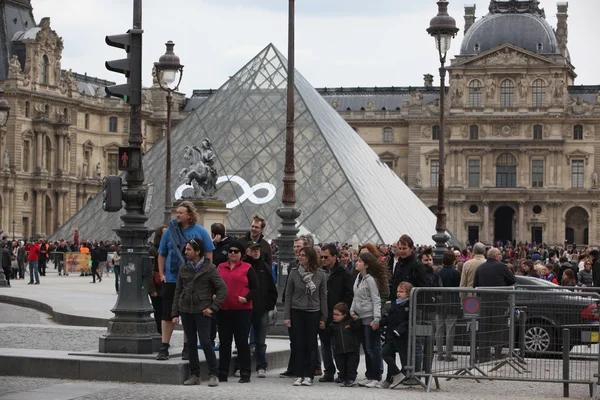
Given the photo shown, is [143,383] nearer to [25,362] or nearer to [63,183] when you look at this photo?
[25,362]

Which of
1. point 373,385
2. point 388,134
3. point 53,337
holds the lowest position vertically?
point 373,385

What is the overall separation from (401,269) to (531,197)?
77136 millimetres

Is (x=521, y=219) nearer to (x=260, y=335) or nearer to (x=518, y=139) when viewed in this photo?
(x=518, y=139)

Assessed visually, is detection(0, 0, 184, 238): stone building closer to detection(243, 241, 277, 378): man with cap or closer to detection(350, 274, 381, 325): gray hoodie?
detection(243, 241, 277, 378): man with cap

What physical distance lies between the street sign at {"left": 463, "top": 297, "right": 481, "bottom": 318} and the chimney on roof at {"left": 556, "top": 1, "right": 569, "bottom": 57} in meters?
83.8

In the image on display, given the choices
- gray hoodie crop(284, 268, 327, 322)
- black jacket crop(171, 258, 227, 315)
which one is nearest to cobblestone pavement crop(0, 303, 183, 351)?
gray hoodie crop(284, 268, 327, 322)

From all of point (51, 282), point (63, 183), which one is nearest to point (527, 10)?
point (63, 183)

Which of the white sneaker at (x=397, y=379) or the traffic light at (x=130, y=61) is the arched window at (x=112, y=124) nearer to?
the traffic light at (x=130, y=61)

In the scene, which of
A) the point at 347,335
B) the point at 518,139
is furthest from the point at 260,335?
the point at 518,139

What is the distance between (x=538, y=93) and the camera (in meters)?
89.8

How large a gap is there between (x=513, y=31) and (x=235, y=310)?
78918 mm

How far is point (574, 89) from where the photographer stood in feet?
307

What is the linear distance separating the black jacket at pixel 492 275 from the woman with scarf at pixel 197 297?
4.65 m

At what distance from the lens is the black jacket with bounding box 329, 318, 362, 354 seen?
45.1ft
